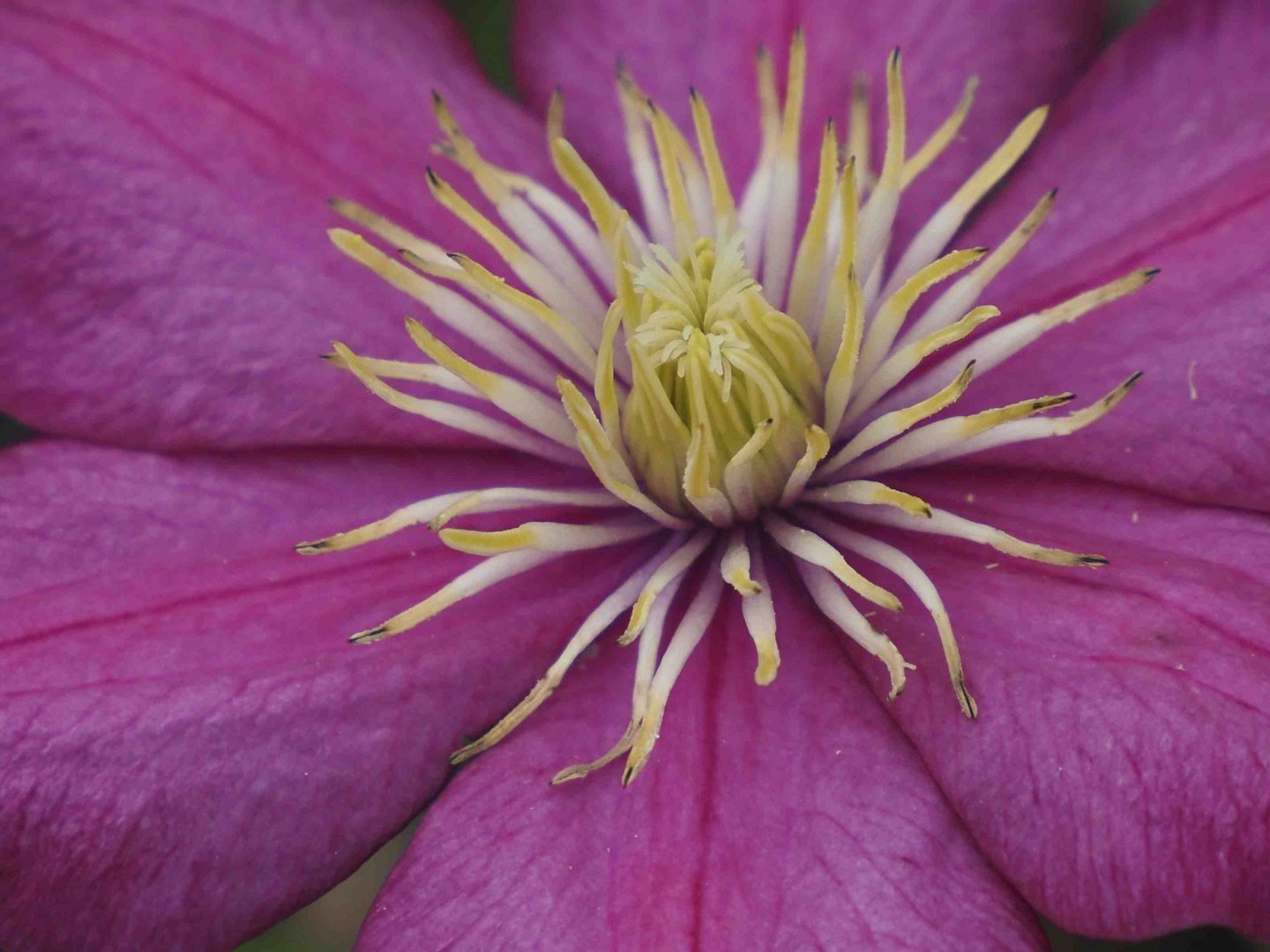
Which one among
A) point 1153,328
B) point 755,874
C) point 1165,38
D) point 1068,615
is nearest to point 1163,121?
point 1165,38

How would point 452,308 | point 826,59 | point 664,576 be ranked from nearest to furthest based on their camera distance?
point 664,576, point 452,308, point 826,59

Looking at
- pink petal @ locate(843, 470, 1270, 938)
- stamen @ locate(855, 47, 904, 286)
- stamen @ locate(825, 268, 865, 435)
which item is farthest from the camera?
stamen @ locate(855, 47, 904, 286)

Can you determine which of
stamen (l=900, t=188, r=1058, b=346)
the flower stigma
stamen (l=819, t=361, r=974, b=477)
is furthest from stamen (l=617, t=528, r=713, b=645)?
stamen (l=900, t=188, r=1058, b=346)

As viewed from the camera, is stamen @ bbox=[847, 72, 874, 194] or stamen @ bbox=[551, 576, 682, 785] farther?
stamen @ bbox=[847, 72, 874, 194]

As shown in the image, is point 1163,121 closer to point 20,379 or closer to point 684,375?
point 684,375

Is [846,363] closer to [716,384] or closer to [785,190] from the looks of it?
[716,384]

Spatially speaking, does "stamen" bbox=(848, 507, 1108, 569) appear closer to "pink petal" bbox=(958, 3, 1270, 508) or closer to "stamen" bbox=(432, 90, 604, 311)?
"pink petal" bbox=(958, 3, 1270, 508)

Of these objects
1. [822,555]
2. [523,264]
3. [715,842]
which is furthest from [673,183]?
[715,842]
